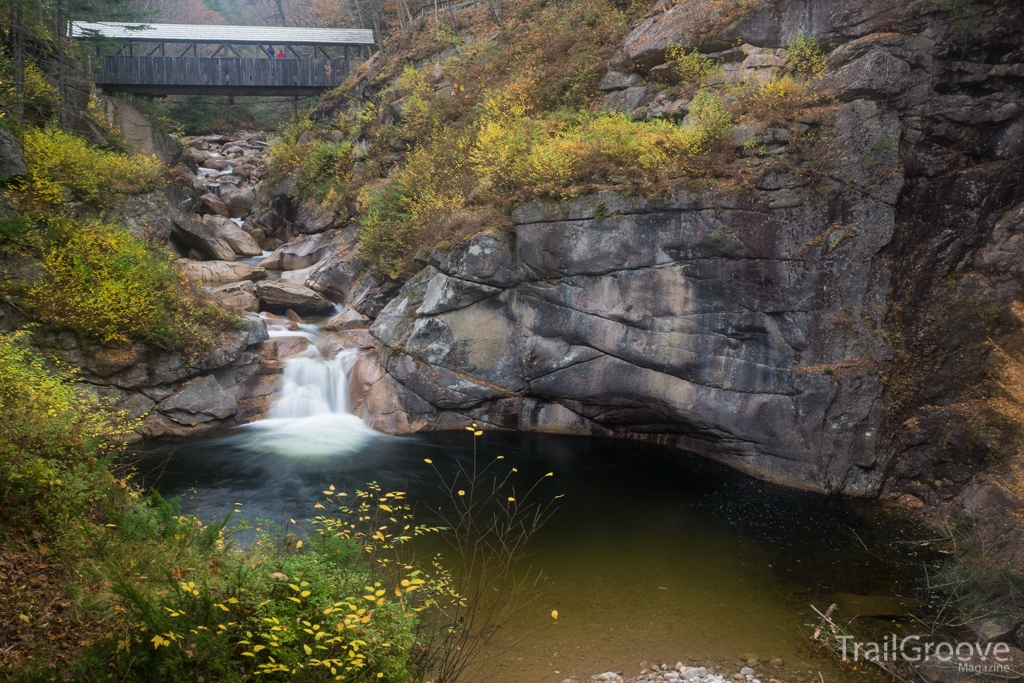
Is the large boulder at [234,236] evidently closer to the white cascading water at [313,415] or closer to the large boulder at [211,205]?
the large boulder at [211,205]

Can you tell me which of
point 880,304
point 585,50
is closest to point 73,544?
point 880,304

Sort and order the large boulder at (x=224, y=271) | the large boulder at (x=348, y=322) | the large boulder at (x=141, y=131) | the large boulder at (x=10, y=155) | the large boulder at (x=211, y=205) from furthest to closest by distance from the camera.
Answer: the large boulder at (x=141, y=131) → the large boulder at (x=211, y=205) → the large boulder at (x=224, y=271) → the large boulder at (x=348, y=322) → the large boulder at (x=10, y=155)

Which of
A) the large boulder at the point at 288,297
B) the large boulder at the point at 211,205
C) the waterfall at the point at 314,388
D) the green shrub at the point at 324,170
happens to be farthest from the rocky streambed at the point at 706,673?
the large boulder at the point at 211,205

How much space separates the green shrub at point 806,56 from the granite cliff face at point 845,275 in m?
0.23

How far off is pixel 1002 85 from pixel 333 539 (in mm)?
13573

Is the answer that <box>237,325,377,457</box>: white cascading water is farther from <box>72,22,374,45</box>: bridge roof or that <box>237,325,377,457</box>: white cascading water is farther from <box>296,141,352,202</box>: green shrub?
<box>72,22,374,45</box>: bridge roof

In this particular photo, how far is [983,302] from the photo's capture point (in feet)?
34.9

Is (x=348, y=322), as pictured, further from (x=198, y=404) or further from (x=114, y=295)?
(x=114, y=295)

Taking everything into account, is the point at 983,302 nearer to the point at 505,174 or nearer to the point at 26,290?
the point at 505,174

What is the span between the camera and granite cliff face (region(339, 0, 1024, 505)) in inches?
425

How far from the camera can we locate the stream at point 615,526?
276 inches

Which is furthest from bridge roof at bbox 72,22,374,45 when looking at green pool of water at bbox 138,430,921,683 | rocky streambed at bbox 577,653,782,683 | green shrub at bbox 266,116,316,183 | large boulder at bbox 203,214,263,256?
rocky streambed at bbox 577,653,782,683

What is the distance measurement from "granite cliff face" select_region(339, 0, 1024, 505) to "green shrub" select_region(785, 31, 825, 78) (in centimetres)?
23

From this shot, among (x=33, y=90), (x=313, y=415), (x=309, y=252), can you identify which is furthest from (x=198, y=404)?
(x=33, y=90)
